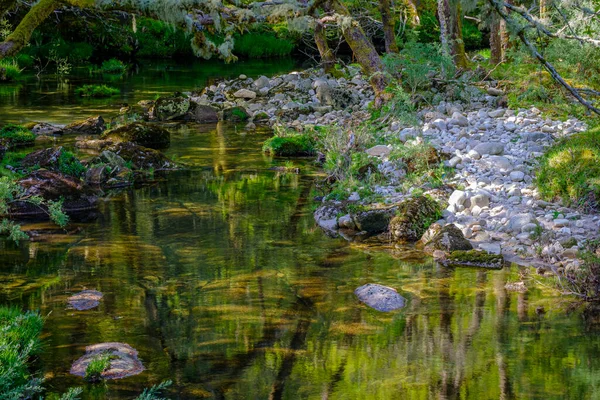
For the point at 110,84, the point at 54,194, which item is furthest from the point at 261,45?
the point at 54,194

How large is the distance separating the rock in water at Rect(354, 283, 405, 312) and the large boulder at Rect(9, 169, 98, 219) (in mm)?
4874

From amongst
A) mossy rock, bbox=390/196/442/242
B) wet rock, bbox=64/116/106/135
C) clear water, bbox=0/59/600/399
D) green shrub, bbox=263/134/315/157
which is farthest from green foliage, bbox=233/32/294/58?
mossy rock, bbox=390/196/442/242

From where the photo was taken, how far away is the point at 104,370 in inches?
228

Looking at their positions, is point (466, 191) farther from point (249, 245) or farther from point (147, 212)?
point (147, 212)

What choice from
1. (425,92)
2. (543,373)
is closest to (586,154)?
(543,373)

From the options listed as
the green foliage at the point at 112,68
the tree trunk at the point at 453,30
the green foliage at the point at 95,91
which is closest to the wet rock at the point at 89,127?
the green foliage at the point at 95,91

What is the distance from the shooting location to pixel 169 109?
64.1ft

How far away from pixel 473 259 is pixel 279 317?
8.39 feet

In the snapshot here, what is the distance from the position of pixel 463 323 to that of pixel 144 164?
815 cm

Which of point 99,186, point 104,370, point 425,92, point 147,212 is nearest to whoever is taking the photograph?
point 104,370

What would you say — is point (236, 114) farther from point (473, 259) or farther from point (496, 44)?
point (473, 259)

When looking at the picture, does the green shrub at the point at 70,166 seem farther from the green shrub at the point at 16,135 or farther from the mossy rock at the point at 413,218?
the mossy rock at the point at 413,218

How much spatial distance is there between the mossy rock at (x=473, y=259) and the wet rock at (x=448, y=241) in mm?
172

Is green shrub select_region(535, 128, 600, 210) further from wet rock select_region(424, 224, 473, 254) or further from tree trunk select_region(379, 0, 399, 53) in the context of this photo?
tree trunk select_region(379, 0, 399, 53)
